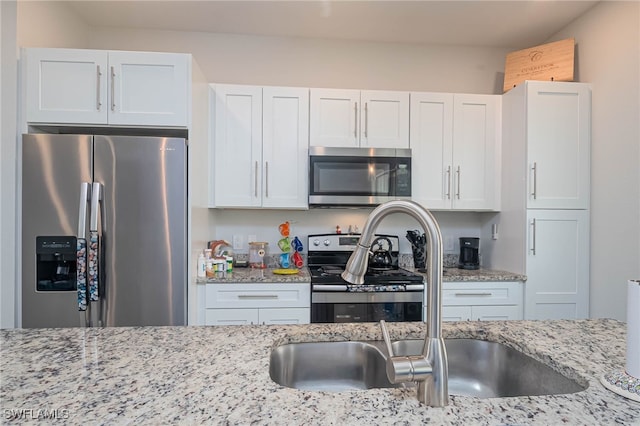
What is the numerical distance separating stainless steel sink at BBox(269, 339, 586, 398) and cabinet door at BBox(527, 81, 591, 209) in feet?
5.66

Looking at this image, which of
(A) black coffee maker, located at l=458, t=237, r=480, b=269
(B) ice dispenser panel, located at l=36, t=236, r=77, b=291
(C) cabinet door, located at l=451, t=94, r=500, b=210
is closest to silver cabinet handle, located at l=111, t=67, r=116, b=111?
(B) ice dispenser panel, located at l=36, t=236, r=77, b=291

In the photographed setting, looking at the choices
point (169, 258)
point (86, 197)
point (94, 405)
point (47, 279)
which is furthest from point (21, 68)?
point (94, 405)

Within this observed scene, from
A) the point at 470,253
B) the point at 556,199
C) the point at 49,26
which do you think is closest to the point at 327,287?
the point at 470,253

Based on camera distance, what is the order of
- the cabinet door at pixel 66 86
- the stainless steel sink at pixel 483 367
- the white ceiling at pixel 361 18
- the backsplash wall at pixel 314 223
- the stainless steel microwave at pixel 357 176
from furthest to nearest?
the backsplash wall at pixel 314 223, the stainless steel microwave at pixel 357 176, the white ceiling at pixel 361 18, the cabinet door at pixel 66 86, the stainless steel sink at pixel 483 367

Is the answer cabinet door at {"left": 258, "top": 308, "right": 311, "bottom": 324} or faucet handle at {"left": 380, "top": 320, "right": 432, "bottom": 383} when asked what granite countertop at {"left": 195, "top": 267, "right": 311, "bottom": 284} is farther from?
faucet handle at {"left": 380, "top": 320, "right": 432, "bottom": 383}

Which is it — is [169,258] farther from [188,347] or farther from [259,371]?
[259,371]

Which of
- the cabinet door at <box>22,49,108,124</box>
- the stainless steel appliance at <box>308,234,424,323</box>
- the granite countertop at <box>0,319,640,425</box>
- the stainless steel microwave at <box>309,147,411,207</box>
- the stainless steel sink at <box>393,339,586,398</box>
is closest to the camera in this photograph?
the granite countertop at <box>0,319,640,425</box>

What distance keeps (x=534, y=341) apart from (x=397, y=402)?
0.62m

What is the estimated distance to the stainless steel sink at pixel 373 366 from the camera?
43.5 inches

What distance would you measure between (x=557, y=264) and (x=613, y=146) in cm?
85

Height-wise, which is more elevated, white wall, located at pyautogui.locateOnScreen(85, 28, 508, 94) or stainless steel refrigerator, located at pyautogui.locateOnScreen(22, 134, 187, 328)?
white wall, located at pyautogui.locateOnScreen(85, 28, 508, 94)

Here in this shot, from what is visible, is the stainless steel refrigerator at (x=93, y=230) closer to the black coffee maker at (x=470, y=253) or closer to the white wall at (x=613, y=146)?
the black coffee maker at (x=470, y=253)

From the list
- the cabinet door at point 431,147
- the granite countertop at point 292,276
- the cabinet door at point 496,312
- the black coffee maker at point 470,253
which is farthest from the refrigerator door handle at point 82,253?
the black coffee maker at point 470,253

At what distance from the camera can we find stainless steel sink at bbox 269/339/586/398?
110cm
